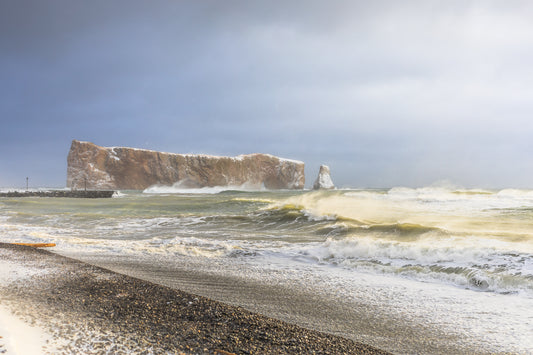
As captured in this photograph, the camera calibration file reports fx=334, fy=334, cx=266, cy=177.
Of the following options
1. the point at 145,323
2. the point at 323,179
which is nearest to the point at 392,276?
the point at 145,323

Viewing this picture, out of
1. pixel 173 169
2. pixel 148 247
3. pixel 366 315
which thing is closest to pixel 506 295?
pixel 366 315

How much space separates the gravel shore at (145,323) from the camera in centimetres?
241

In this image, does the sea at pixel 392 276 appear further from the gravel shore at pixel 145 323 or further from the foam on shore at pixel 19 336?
the foam on shore at pixel 19 336

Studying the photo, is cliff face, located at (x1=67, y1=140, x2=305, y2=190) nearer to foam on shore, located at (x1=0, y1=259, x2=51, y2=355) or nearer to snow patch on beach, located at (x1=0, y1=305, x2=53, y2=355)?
foam on shore, located at (x1=0, y1=259, x2=51, y2=355)

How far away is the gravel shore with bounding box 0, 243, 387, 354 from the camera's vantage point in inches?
94.7

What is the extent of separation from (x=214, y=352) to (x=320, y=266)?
432cm

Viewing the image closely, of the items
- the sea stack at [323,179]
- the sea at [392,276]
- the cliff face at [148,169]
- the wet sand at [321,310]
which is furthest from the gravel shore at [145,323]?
the sea stack at [323,179]

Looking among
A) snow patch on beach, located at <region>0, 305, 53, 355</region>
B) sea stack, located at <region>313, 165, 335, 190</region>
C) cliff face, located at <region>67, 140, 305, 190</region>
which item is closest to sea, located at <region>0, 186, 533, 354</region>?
snow patch on beach, located at <region>0, 305, 53, 355</region>

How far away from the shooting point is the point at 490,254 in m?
5.95

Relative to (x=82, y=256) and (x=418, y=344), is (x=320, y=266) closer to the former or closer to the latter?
(x=418, y=344)

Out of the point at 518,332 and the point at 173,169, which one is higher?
the point at 173,169

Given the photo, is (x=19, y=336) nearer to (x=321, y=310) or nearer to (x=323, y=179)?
(x=321, y=310)

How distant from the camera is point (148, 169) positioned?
93875 millimetres

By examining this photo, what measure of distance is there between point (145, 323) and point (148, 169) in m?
96.6
